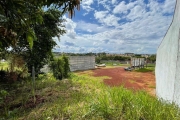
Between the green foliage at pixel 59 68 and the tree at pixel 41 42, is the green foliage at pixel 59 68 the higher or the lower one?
the lower one

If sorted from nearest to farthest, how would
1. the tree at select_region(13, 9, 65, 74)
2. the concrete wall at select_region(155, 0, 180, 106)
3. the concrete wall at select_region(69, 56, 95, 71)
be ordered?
1. the concrete wall at select_region(155, 0, 180, 106)
2. the tree at select_region(13, 9, 65, 74)
3. the concrete wall at select_region(69, 56, 95, 71)

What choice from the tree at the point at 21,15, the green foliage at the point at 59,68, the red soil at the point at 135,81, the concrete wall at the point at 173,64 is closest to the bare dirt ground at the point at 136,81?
the red soil at the point at 135,81

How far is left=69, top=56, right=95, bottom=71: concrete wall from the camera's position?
18152mm

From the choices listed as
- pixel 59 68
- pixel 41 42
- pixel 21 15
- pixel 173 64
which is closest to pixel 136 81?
Answer: pixel 59 68

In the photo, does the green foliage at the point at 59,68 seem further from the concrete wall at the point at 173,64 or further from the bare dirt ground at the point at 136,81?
the concrete wall at the point at 173,64

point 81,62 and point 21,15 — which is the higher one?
point 21,15

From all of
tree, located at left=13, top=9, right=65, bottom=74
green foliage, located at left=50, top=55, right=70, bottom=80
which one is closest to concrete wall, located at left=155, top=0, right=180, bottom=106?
tree, located at left=13, top=9, right=65, bottom=74

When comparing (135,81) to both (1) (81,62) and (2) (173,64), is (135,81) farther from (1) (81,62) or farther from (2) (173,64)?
(1) (81,62)

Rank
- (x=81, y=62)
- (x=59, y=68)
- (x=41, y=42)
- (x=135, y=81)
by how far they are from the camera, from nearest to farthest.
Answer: (x=41, y=42) → (x=59, y=68) → (x=135, y=81) → (x=81, y=62)

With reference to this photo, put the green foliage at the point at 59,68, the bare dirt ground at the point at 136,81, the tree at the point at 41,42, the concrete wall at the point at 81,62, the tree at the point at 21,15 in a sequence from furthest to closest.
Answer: the concrete wall at the point at 81,62
the green foliage at the point at 59,68
the bare dirt ground at the point at 136,81
the tree at the point at 41,42
the tree at the point at 21,15

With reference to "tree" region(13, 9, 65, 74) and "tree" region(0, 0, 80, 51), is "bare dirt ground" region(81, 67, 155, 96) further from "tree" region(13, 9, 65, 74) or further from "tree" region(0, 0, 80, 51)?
"tree" region(13, 9, 65, 74)

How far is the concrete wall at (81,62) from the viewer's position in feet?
59.6

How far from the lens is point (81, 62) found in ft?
65.2

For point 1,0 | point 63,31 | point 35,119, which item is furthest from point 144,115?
point 63,31
